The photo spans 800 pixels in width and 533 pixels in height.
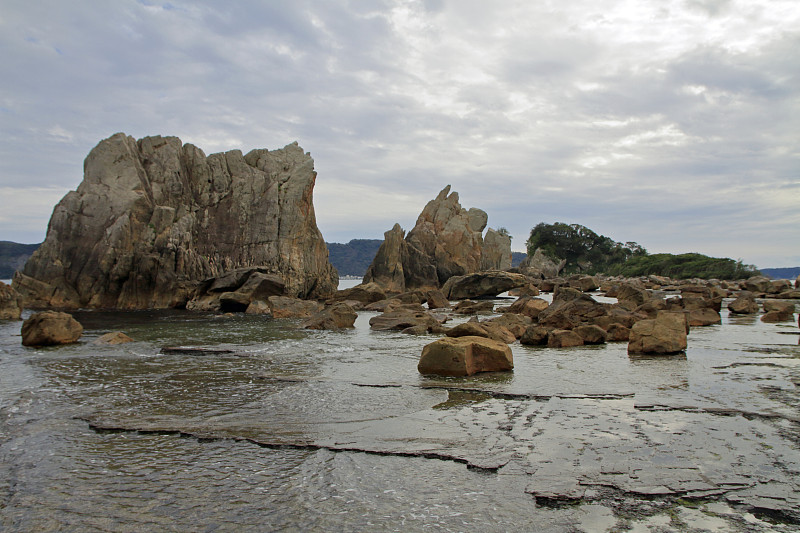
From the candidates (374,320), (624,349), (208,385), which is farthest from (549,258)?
(208,385)

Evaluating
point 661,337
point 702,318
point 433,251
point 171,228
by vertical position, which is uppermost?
point 433,251

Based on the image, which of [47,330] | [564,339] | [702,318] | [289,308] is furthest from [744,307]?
[47,330]

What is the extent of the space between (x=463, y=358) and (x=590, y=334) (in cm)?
632

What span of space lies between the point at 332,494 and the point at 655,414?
4.56 meters

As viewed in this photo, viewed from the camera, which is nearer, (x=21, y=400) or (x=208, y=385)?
(x=21, y=400)

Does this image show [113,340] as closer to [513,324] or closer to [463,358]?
[463,358]

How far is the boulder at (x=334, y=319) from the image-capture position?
22.3 metres

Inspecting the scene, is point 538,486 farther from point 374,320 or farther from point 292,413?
point 374,320

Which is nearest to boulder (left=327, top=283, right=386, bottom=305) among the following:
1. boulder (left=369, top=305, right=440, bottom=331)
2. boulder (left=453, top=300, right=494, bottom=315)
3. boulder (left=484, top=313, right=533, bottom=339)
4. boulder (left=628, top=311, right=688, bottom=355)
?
boulder (left=453, top=300, right=494, bottom=315)

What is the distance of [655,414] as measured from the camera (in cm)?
706

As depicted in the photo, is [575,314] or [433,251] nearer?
[575,314]

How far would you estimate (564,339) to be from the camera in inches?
581

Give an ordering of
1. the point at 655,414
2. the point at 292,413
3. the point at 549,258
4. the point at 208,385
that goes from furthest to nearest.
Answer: the point at 549,258 < the point at 208,385 < the point at 292,413 < the point at 655,414

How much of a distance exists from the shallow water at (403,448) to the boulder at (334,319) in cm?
1091
